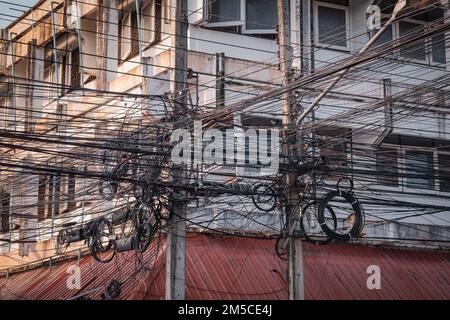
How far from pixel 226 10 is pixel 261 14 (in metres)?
0.91

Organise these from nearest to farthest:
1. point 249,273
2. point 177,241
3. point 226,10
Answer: point 177,241
point 249,273
point 226,10

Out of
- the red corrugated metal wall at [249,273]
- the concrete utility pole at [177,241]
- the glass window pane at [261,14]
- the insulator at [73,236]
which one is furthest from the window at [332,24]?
the insulator at [73,236]

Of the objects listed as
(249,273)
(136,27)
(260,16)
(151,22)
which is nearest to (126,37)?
(136,27)

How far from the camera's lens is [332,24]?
22.7 m

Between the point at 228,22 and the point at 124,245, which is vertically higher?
the point at 228,22

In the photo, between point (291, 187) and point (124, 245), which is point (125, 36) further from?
point (291, 187)

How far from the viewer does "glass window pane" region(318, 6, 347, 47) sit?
22.4 metres

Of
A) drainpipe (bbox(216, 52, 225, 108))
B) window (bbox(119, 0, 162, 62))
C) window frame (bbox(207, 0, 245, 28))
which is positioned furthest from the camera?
window (bbox(119, 0, 162, 62))

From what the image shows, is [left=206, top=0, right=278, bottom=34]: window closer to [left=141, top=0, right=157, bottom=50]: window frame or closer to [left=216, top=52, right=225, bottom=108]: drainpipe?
[left=216, top=52, right=225, bottom=108]: drainpipe

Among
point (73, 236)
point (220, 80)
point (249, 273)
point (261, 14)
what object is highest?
point (261, 14)

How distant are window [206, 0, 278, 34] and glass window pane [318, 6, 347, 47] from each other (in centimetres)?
123

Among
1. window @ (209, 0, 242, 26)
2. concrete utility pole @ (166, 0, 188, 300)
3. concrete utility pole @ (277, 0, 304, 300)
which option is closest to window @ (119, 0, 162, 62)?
window @ (209, 0, 242, 26)

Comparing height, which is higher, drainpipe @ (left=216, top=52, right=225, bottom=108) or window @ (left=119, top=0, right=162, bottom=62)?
window @ (left=119, top=0, right=162, bottom=62)
